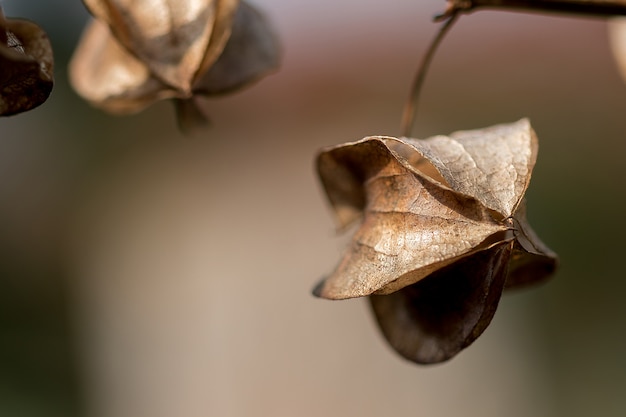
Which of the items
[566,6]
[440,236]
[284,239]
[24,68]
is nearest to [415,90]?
[566,6]

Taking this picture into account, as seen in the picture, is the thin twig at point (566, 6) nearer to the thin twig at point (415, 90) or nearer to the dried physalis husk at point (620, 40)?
the thin twig at point (415, 90)

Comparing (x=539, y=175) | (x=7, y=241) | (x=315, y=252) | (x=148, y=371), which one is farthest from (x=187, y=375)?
(x=539, y=175)

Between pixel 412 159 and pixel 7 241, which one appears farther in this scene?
pixel 7 241

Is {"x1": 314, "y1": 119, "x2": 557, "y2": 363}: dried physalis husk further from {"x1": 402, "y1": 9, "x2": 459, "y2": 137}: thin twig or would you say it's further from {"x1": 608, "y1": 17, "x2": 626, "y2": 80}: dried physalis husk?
{"x1": 608, "y1": 17, "x2": 626, "y2": 80}: dried physalis husk

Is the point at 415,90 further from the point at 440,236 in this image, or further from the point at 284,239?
the point at 284,239

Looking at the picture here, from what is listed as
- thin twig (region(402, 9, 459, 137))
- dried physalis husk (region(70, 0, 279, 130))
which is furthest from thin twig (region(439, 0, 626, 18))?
dried physalis husk (region(70, 0, 279, 130))

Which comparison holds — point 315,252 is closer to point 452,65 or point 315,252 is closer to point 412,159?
point 452,65
